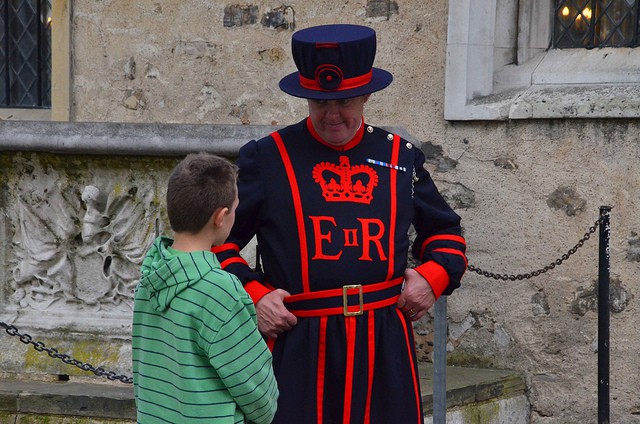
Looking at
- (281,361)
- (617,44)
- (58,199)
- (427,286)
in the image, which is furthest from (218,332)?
(617,44)

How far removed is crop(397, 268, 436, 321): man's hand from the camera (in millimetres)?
3674

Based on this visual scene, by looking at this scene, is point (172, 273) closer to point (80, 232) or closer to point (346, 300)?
point (346, 300)

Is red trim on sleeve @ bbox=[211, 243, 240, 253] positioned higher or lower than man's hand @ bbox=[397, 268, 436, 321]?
higher

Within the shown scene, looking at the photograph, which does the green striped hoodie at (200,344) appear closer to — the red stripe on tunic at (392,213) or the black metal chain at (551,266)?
the red stripe on tunic at (392,213)

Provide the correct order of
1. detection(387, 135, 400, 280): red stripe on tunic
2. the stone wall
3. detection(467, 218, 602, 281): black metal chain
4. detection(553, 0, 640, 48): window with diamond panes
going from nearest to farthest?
detection(387, 135, 400, 280): red stripe on tunic
detection(467, 218, 602, 281): black metal chain
the stone wall
detection(553, 0, 640, 48): window with diamond panes

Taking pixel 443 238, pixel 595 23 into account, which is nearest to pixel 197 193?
pixel 443 238

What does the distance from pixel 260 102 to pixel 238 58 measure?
0.89 ft

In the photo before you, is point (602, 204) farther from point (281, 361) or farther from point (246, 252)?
point (281, 361)

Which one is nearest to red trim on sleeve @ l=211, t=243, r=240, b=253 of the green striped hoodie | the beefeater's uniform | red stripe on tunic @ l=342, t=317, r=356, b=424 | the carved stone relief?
the beefeater's uniform

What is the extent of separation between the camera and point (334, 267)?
3582 millimetres

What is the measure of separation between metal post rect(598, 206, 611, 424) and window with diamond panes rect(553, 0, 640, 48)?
133cm

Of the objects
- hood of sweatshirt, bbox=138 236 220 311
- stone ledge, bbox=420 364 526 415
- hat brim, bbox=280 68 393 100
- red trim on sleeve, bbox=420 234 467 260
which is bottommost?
stone ledge, bbox=420 364 526 415

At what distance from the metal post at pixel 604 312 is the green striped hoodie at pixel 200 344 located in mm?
2379

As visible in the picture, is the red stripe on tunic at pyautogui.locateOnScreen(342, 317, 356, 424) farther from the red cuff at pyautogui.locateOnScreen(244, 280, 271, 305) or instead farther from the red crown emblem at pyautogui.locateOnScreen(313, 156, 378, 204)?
the red crown emblem at pyautogui.locateOnScreen(313, 156, 378, 204)
